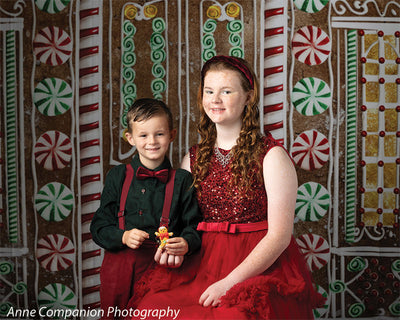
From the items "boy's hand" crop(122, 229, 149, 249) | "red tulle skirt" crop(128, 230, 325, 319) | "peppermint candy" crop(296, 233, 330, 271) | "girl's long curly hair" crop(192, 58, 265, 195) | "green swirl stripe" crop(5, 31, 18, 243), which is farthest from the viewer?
"peppermint candy" crop(296, 233, 330, 271)

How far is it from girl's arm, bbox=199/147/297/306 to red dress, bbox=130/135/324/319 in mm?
41

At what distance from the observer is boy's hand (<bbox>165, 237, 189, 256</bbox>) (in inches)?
59.8

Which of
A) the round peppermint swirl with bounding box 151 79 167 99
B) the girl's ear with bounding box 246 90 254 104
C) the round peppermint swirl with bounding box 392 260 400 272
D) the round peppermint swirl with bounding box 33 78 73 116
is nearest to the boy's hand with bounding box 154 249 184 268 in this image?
the girl's ear with bounding box 246 90 254 104

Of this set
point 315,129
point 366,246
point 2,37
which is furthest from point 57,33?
point 366,246

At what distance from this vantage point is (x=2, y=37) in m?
2.30

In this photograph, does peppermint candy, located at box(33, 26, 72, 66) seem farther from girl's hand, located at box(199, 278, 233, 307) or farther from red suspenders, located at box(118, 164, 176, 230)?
girl's hand, located at box(199, 278, 233, 307)

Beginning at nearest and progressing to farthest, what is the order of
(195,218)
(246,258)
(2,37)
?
(246,258) → (195,218) → (2,37)

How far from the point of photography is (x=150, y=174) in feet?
5.34

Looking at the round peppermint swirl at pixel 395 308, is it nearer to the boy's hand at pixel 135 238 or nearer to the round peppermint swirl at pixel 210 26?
the boy's hand at pixel 135 238

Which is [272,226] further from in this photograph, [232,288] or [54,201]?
[54,201]

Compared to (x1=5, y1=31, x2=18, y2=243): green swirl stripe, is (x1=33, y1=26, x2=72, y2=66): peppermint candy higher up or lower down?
higher up

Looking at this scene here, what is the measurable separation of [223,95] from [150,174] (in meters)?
0.39

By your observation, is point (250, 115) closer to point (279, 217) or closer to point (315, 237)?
point (279, 217)

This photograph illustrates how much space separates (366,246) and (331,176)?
16.7 inches
